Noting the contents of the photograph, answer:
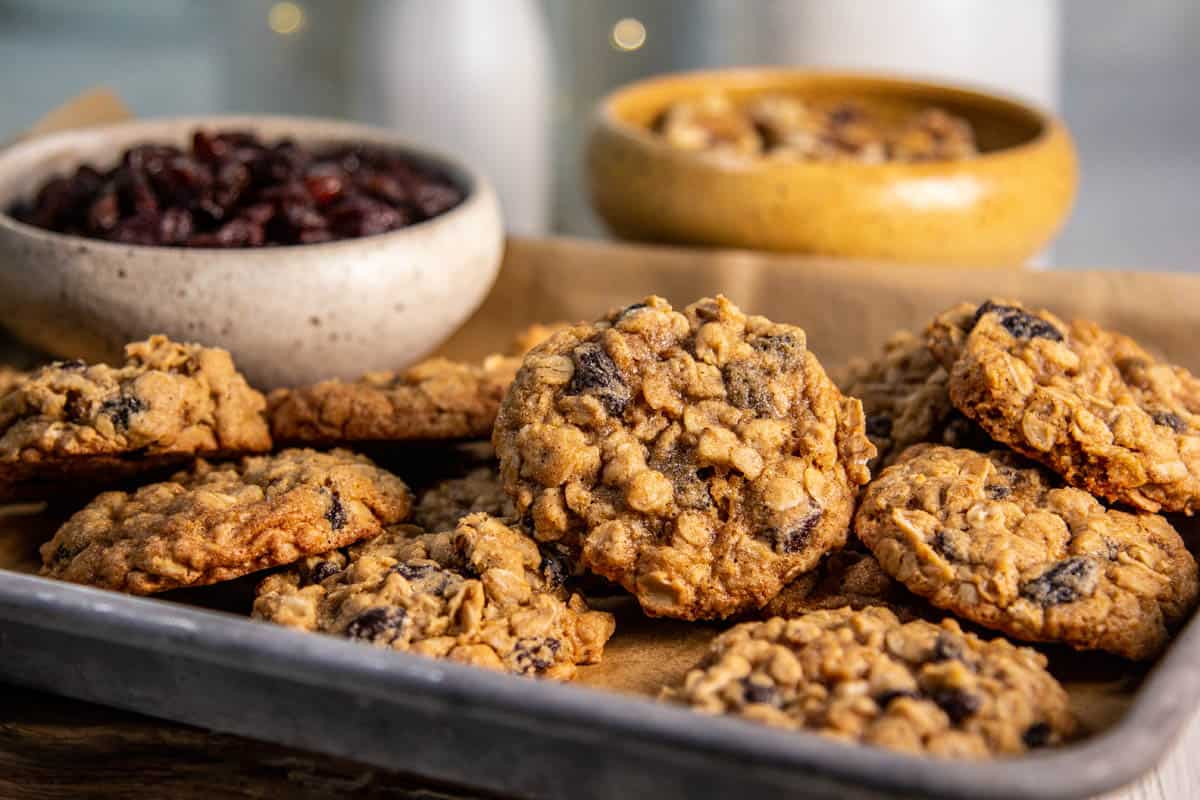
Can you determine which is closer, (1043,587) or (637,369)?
(1043,587)

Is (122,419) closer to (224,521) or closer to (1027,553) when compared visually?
(224,521)

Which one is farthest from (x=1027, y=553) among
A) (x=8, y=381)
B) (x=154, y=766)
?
(x=8, y=381)

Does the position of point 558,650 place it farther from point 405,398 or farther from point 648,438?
point 405,398

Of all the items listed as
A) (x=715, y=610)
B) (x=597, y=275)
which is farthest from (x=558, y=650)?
(x=597, y=275)

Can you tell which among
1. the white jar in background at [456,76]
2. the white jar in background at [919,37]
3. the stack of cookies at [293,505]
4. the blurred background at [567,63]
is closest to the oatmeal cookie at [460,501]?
the stack of cookies at [293,505]

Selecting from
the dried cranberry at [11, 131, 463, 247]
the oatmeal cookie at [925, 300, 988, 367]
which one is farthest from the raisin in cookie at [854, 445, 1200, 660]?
the dried cranberry at [11, 131, 463, 247]

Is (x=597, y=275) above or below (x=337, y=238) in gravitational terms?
below
